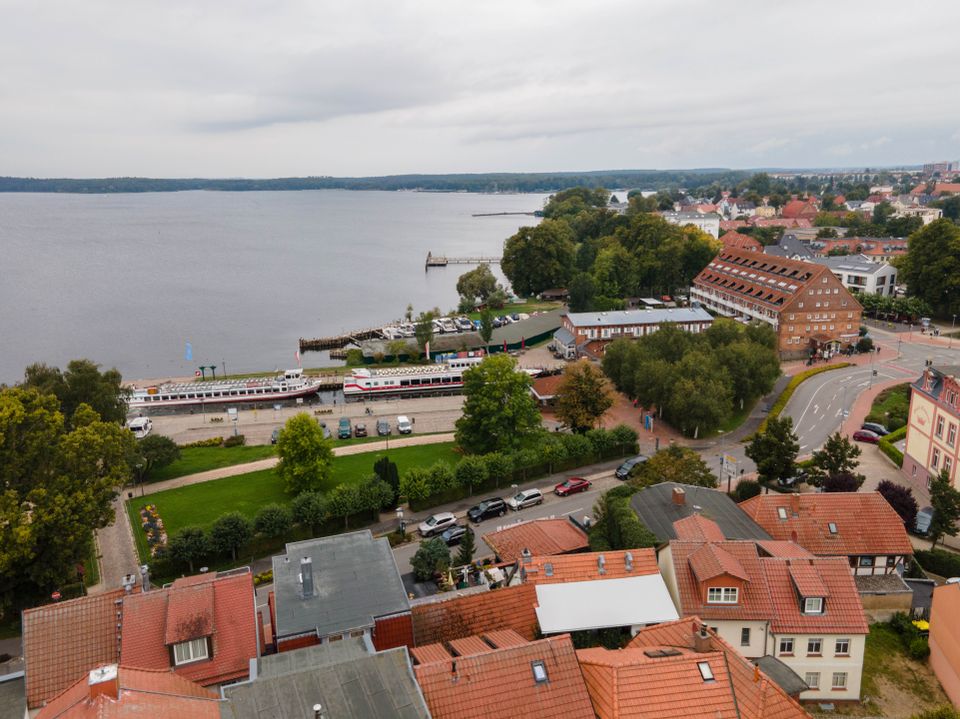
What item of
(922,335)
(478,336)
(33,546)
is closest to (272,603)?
(33,546)

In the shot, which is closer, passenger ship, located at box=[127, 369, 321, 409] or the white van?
the white van

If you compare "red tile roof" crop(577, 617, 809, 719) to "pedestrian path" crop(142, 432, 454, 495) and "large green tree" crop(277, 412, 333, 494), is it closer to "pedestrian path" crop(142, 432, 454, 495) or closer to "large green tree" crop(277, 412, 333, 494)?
"large green tree" crop(277, 412, 333, 494)

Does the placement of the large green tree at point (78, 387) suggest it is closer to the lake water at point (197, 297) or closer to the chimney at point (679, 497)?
the chimney at point (679, 497)

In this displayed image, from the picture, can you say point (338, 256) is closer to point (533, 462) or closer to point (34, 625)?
point (533, 462)

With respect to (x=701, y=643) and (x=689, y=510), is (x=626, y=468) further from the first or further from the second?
(x=701, y=643)

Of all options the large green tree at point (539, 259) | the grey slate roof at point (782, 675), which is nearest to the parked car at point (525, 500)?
the grey slate roof at point (782, 675)

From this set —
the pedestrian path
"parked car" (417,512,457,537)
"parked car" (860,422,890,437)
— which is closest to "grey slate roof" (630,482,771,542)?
"parked car" (417,512,457,537)

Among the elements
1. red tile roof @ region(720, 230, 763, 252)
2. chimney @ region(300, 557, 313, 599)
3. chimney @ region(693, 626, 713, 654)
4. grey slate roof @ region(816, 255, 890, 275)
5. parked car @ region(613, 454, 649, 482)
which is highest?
red tile roof @ region(720, 230, 763, 252)

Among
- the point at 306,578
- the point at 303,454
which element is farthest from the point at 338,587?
the point at 303,454

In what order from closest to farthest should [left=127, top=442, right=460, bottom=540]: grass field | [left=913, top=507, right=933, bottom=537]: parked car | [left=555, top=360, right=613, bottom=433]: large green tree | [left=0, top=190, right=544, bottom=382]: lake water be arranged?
[left=913, top=507, right=933, bottom=537]: parked car → [left=127, top=442, right=460, bottom=540]: grass field → [left=555, top=360, right=613, bottom=433]: large green tree → [left=0, top=190, right=544, bottom=382]: lake water
